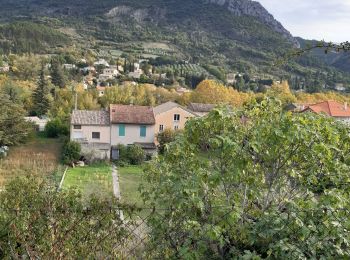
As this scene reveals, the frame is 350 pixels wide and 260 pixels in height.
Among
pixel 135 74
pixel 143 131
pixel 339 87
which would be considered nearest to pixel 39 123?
pixel 143 131

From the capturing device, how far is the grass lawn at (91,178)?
21.3 meters

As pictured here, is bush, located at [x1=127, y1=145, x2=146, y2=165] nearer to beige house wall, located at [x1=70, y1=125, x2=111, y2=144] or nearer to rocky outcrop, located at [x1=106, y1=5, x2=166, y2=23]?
beige house wall, located at [x1=70, y1=125, x2=111, y2=144]

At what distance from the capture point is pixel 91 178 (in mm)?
23641

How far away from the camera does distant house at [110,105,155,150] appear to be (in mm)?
29938

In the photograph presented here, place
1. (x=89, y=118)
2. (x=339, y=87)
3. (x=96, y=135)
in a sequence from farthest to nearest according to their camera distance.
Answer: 1. (x=339, y=87)
2. (x=89, y=118)
3. (x=96, y=135)

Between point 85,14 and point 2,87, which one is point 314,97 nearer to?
point 2,87

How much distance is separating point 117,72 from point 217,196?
288 ft

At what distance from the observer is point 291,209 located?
3.42 m

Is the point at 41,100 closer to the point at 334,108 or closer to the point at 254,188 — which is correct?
the point at 334,108

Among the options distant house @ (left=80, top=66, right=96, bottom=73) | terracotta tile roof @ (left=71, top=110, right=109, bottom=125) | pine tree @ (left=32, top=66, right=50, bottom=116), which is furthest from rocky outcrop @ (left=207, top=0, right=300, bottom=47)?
terracotta tile roof @ (left=71, top=110, right=109, bottom=125)

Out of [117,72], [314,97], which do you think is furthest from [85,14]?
[314,97]

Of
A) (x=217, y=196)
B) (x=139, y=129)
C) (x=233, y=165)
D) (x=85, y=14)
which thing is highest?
(x=85, y=14)

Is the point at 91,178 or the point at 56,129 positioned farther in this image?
the point at 56,129

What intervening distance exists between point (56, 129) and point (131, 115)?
726cm
